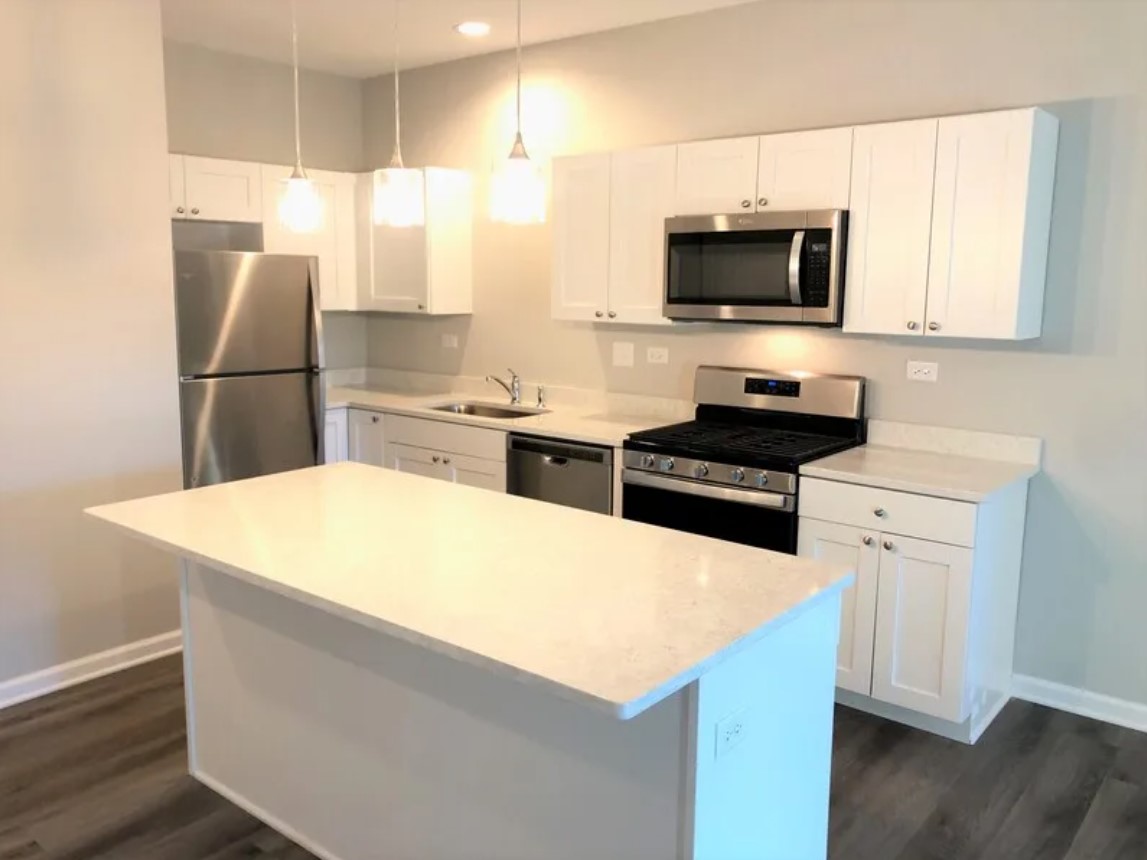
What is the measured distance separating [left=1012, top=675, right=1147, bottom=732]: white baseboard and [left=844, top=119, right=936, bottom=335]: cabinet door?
1418mm

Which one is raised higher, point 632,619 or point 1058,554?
point 632,619

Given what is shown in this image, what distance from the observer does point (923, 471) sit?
330cm

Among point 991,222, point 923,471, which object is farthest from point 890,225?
point 923,471

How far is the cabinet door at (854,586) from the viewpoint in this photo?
3281 mm

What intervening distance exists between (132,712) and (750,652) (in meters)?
2.55

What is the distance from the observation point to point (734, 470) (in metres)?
3.53

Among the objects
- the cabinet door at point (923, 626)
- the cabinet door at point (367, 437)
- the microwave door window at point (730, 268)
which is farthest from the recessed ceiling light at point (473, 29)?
the cabinet door at point (923, 626)

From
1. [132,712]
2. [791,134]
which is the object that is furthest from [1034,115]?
[132,712]

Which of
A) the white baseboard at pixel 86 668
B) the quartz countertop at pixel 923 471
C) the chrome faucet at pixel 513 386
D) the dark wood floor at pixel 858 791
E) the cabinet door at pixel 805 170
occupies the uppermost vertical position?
the cabinet door at pixel 805 170

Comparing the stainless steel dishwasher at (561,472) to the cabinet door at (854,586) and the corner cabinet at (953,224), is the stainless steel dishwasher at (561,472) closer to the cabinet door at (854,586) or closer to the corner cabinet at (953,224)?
the cabinet door at (854,586)

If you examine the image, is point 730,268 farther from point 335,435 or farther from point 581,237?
point 335,435

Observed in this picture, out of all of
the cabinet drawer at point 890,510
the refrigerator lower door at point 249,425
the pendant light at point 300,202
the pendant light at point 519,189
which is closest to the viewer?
the pendant light at point 519,189

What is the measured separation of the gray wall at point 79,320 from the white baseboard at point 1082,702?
3460mm

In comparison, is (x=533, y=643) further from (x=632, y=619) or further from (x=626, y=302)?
(x=626, y=302)
